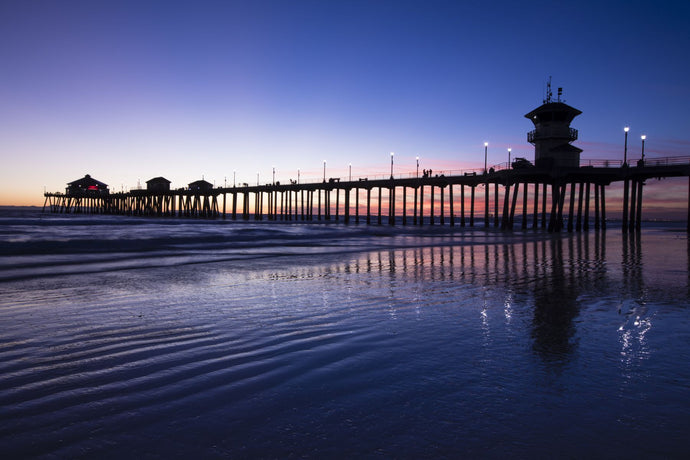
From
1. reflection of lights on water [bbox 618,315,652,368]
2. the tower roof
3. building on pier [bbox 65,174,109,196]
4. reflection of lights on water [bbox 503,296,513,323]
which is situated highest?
the tower roof

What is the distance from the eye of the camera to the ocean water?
8.16 ft

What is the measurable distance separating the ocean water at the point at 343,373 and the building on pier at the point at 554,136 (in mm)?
36717

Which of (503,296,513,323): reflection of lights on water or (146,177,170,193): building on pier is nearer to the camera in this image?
(503,296,513,323): reflection of lights on water

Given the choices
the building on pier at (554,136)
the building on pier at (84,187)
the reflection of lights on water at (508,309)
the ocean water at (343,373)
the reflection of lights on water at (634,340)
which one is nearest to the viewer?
the ocean water at (343,373)

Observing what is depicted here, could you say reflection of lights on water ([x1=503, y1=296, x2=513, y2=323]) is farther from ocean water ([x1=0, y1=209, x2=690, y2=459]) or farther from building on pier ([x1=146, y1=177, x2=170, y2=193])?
building on pier ([x1=146, y1=177, x2=170, y2=193])

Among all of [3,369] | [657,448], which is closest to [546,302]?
[657,448]

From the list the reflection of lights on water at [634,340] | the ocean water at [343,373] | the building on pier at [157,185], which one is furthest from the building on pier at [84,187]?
the reflection of lights on water at [634,340]

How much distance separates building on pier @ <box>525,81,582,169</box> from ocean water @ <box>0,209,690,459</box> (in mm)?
36717

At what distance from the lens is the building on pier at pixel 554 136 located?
133 ft

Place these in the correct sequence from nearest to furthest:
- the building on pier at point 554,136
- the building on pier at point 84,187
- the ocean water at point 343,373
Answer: the ocean water at point 343,373
the building on pier at point 554,136
the building on pier at point 84,187

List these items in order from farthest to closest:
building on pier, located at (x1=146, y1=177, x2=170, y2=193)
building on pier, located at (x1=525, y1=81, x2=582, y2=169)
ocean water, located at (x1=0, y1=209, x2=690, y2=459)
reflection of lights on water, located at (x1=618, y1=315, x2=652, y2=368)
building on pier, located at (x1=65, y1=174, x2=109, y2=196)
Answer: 1. building on pier, located at (x1=65, y1=174, x2=109, y2=196)
2. building on pier, located at (x1=146, y1=177, x2=170, y2=193)
3. building on pier, located at (x1=525, y1=81, x2=582, y2=169)
4. reflection of lights on water, located at (x1=618, y1=315, x2=652, y2=368)
5. ocean water, located at (x1=0, y1=209, x2=690, y2=459)

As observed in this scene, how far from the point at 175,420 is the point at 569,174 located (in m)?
42.6

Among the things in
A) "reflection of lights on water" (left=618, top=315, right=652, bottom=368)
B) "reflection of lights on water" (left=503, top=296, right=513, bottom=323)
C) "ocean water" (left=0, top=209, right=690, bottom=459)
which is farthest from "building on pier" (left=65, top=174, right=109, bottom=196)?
→ "reflection of lights on water" (left=618, top=315, right=652, bottom=368)

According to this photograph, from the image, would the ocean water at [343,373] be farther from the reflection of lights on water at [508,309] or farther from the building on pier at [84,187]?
the building on pier at [84,187]
